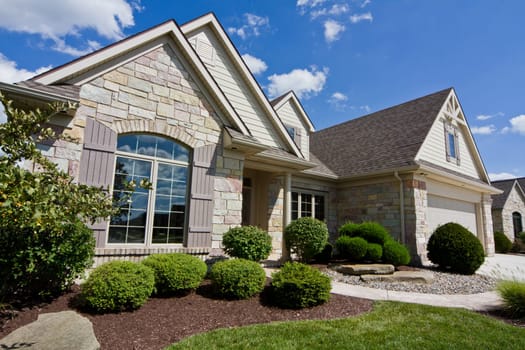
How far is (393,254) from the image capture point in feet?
29.0

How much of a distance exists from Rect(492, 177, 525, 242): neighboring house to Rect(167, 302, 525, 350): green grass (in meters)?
20.4

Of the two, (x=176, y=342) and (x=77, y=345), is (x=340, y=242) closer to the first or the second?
(x=176, y=342)

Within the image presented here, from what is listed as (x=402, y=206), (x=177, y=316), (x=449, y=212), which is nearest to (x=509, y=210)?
(x=449, y=212)

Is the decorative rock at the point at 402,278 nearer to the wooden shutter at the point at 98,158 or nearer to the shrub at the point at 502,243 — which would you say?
the wooden shutter at the point at 98,158

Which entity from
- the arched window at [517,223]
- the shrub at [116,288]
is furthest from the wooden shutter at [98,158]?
the arched window at [517,223]

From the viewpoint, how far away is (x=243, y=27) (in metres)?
9.27

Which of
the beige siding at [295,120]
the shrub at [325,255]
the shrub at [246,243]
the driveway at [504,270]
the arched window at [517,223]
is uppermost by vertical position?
the beige siding at [295,120]

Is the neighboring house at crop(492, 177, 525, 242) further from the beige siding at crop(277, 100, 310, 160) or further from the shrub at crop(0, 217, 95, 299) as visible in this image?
the shrub at crop(0, 217, 95, 299)

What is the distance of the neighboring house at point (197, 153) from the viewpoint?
18.9 feet

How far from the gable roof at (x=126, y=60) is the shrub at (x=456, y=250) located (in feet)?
23.0

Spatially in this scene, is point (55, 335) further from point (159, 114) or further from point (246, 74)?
point (246, 74)

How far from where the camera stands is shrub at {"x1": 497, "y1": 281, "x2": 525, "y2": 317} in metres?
5.10

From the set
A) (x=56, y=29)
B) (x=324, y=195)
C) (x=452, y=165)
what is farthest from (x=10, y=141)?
(x=452, y=165)

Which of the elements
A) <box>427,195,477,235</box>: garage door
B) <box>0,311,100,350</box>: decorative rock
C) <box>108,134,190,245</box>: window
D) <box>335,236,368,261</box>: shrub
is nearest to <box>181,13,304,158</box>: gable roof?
<box>335,236,368,261</box>: shrub
